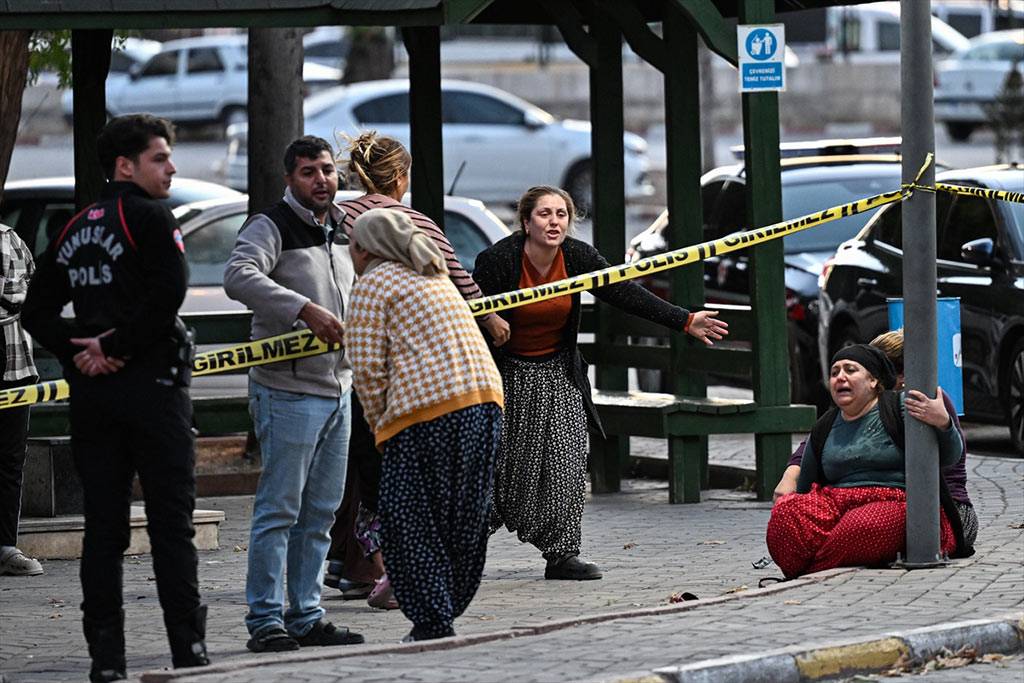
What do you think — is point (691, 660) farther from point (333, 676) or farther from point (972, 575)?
point (972, 575)

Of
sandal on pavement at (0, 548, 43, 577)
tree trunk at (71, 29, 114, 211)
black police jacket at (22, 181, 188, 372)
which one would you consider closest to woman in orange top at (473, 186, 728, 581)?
sandal on pavement at (0, 548, 43, 577)

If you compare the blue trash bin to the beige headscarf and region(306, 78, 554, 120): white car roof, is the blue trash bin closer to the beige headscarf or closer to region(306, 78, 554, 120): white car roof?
the beige headscarf

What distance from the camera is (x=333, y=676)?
22.7 feet

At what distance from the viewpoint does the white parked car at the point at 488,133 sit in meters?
31.3

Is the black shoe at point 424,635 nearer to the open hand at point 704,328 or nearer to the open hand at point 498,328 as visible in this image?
the open hand at point 498,328

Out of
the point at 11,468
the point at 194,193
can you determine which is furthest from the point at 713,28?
the point at 194,193

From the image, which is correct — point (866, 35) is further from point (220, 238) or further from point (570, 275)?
point (570, 275)

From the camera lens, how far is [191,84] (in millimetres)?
38625

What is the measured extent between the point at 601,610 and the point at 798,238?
8.01 metres

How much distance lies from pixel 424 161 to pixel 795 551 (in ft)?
15.3

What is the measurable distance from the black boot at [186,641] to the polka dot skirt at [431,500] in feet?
2.49

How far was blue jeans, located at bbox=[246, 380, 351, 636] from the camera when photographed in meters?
7.82

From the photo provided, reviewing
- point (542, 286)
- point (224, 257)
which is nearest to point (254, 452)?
point (224, 257)

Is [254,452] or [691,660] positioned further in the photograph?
[254,452]
